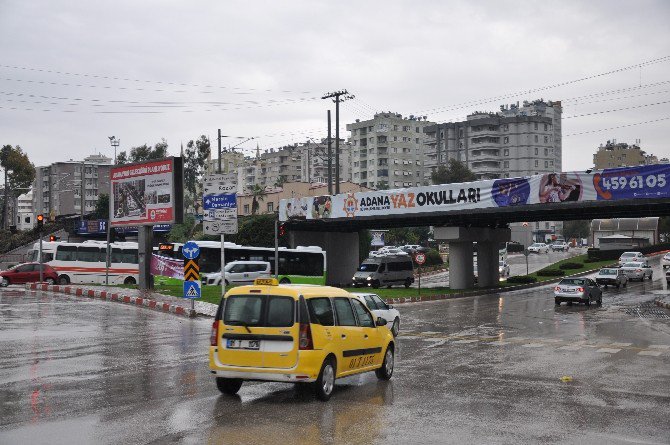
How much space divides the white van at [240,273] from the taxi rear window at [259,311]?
37606 millimetres

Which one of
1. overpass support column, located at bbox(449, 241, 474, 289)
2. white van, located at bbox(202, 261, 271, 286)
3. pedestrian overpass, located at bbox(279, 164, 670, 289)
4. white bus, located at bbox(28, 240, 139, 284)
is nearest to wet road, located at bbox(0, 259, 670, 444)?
pedestrian overpass, located at bbox(279, 164, 670, 289)

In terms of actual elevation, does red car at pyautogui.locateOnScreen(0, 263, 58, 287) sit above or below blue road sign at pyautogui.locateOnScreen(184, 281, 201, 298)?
below

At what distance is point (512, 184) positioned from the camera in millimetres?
43750

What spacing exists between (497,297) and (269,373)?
3880cm

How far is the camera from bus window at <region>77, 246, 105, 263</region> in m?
52.2

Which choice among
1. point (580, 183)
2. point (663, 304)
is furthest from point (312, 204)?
point (663, 304)

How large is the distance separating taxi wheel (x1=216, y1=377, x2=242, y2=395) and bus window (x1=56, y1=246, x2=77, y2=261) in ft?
137

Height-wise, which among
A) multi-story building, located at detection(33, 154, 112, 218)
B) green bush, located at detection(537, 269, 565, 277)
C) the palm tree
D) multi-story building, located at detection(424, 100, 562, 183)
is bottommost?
green bush, located at detection(537, 269, 565, 277)

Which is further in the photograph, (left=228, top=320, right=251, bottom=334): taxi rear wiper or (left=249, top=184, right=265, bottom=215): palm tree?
(left=249, top=184, right=265, bottom=215): palm tree

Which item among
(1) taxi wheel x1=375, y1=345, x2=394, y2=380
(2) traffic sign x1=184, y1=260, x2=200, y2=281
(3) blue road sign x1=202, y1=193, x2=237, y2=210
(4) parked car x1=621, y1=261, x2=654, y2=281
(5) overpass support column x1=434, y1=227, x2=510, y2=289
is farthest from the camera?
(4) parked car x1=621, y1=261, x2=654, y2=281

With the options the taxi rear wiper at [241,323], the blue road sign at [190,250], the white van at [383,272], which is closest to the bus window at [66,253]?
the white van at [383,272]

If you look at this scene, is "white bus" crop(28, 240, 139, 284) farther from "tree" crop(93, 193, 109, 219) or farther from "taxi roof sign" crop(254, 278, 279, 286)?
"tree" crop(93, 193, 109, 219)

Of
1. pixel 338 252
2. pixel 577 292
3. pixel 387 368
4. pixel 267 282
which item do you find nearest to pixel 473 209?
pixel 577 292

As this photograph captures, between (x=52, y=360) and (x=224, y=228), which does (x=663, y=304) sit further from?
(x=52, y=360)
